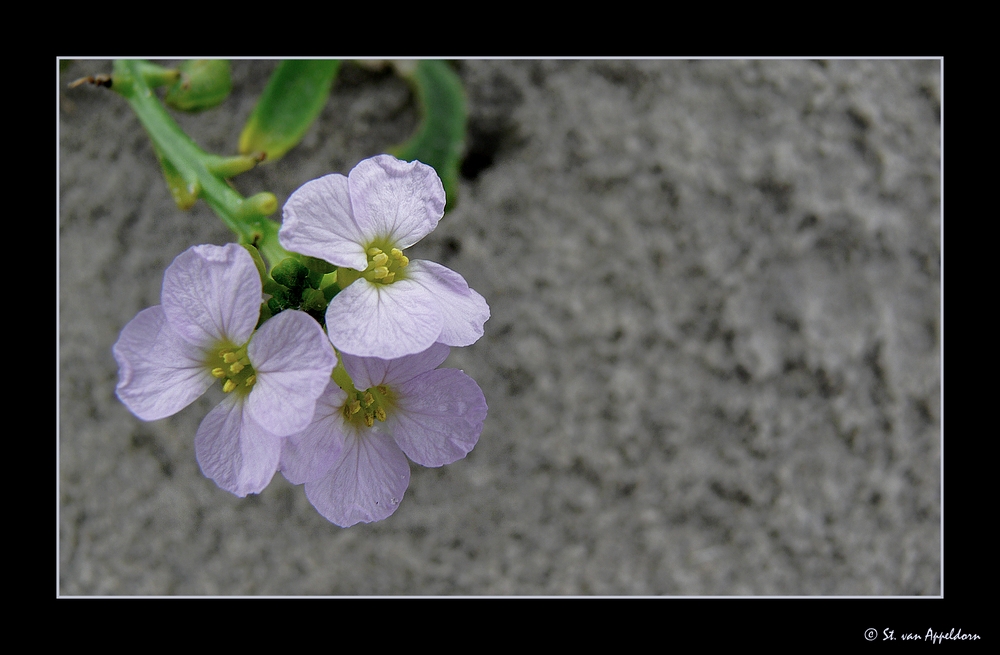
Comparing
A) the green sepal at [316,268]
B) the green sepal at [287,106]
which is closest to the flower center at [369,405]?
the green sepal at [316,268]

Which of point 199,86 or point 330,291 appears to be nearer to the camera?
point 330,291

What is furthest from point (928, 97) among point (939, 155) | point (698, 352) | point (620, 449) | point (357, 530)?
point (357, 530)

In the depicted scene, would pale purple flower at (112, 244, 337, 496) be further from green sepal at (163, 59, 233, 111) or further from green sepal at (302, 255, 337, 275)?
green sepal at (163, 59, 233, 111)

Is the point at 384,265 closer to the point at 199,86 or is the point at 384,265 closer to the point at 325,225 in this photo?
the point at 325,225

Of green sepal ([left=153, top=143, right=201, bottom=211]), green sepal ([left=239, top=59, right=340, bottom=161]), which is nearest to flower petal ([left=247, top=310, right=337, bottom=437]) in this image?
green sepal ([left=153, top=143, right=201, bottom=211])

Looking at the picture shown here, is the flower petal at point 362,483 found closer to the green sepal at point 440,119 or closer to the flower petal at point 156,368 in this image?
the flower petal at point 156,368

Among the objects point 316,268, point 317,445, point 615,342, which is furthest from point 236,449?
point 615,342

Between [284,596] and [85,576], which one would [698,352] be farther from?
[85,576]
